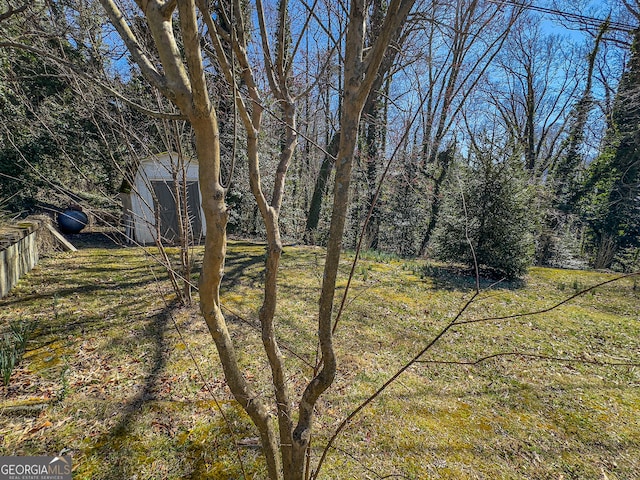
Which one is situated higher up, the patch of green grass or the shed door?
the shed door

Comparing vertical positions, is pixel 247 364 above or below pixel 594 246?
below

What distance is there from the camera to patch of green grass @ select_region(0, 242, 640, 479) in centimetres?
183

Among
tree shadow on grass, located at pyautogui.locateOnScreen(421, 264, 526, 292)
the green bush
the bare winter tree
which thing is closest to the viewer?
the bare winter tree

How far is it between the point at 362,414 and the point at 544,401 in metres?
1.62

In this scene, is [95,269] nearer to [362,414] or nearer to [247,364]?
[247,364]

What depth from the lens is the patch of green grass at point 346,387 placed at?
1.83m

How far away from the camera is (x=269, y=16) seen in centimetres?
343

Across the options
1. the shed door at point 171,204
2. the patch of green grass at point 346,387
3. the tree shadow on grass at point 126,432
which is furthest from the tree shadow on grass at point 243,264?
the tree shadow on grass at point 126,432

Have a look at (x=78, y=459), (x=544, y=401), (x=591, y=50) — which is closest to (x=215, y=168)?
(x=78, y=459)

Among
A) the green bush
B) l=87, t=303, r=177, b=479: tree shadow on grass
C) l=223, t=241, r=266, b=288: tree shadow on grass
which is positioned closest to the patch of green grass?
l=87, t=303, r=177, b=479: tree shadow on grass

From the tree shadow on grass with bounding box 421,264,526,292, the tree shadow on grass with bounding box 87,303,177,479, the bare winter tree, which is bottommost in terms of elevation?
the tree shadow on grass with bounding box 87,303,177,479

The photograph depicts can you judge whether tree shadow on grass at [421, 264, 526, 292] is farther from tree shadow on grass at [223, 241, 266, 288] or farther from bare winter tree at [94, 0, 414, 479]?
bare winter tree at [94, 0, 414, 479]

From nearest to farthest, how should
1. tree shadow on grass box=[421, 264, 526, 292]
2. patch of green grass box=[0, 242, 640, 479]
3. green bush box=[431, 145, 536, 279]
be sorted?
patch of green grass box=[0, 242, 640, 479] < tree shadow on grass box=[421, 264, 526, 292] < green bush box=[431, 145, 536, 279]

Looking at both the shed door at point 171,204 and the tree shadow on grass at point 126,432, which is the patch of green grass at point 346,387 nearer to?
the tree shadow on grass at point 126,432
